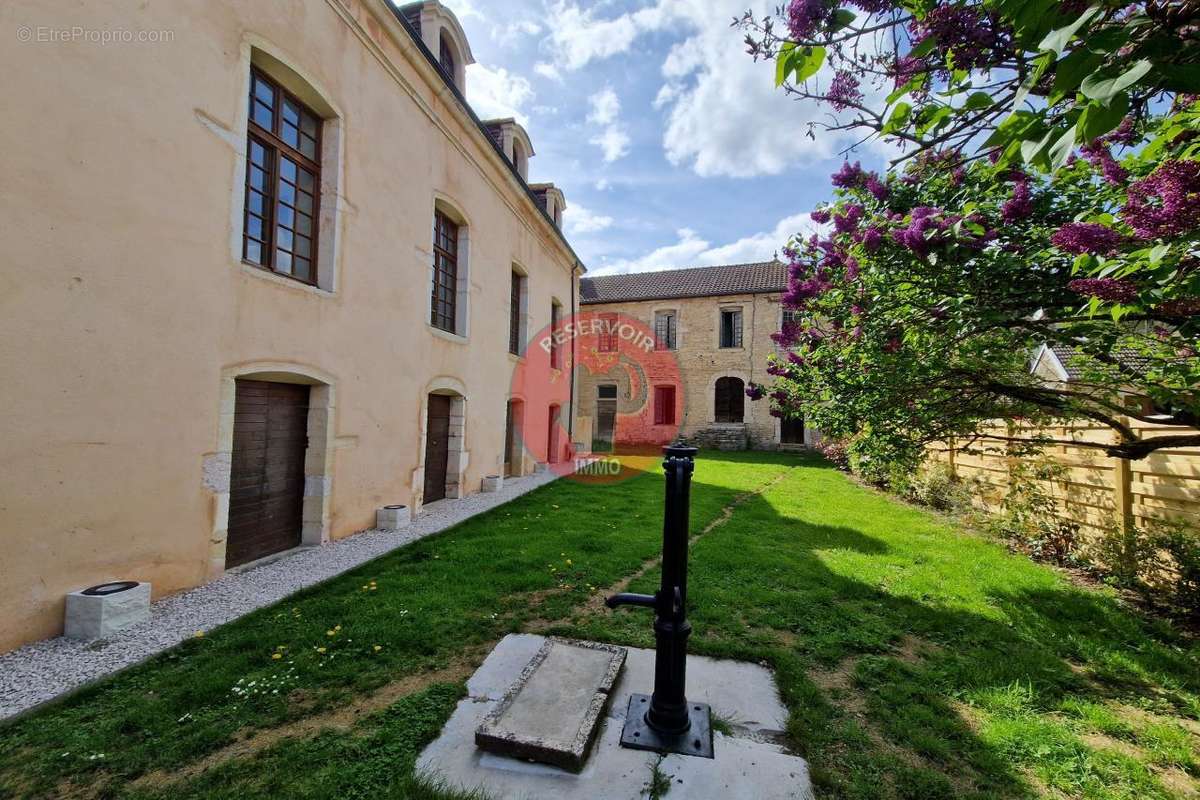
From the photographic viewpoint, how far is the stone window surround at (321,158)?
421 centimetres

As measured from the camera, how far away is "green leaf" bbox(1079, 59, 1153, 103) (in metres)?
0.97

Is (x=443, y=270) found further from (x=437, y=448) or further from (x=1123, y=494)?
(x=1123, y=494)

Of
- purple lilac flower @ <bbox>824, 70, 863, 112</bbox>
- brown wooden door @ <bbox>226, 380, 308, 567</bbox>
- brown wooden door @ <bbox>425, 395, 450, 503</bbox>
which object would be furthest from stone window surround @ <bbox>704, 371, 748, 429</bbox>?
purple lilac flower @ <bbox>824, 70, 863, 112</bbox>

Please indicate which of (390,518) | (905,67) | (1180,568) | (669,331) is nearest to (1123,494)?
(1180,568)

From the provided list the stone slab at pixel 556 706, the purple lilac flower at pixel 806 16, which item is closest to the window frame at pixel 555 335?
the stone slab at pixel 556 706

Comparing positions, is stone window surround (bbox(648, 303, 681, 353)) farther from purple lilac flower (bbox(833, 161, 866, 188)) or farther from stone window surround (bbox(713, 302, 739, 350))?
purple lilac flower (bbox(833, 161, 866, 188))

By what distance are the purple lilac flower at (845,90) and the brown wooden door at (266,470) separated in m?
5.41

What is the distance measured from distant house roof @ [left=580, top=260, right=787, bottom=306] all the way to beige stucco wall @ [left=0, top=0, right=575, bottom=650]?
49.4 feet

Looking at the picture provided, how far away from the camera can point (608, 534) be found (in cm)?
596

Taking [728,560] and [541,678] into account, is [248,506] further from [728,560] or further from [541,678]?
[728,560]

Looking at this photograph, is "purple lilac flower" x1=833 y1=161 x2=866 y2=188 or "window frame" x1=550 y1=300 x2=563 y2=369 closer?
"purple lilac flower" x1=833 y1=161 x2=866 y2=188

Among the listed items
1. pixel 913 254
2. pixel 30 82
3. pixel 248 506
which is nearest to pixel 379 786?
pixel 248 506

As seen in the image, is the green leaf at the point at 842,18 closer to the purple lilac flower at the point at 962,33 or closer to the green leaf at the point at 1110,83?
the purple lilac flower at the point at 962,33

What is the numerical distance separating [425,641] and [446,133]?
7.33 metres
